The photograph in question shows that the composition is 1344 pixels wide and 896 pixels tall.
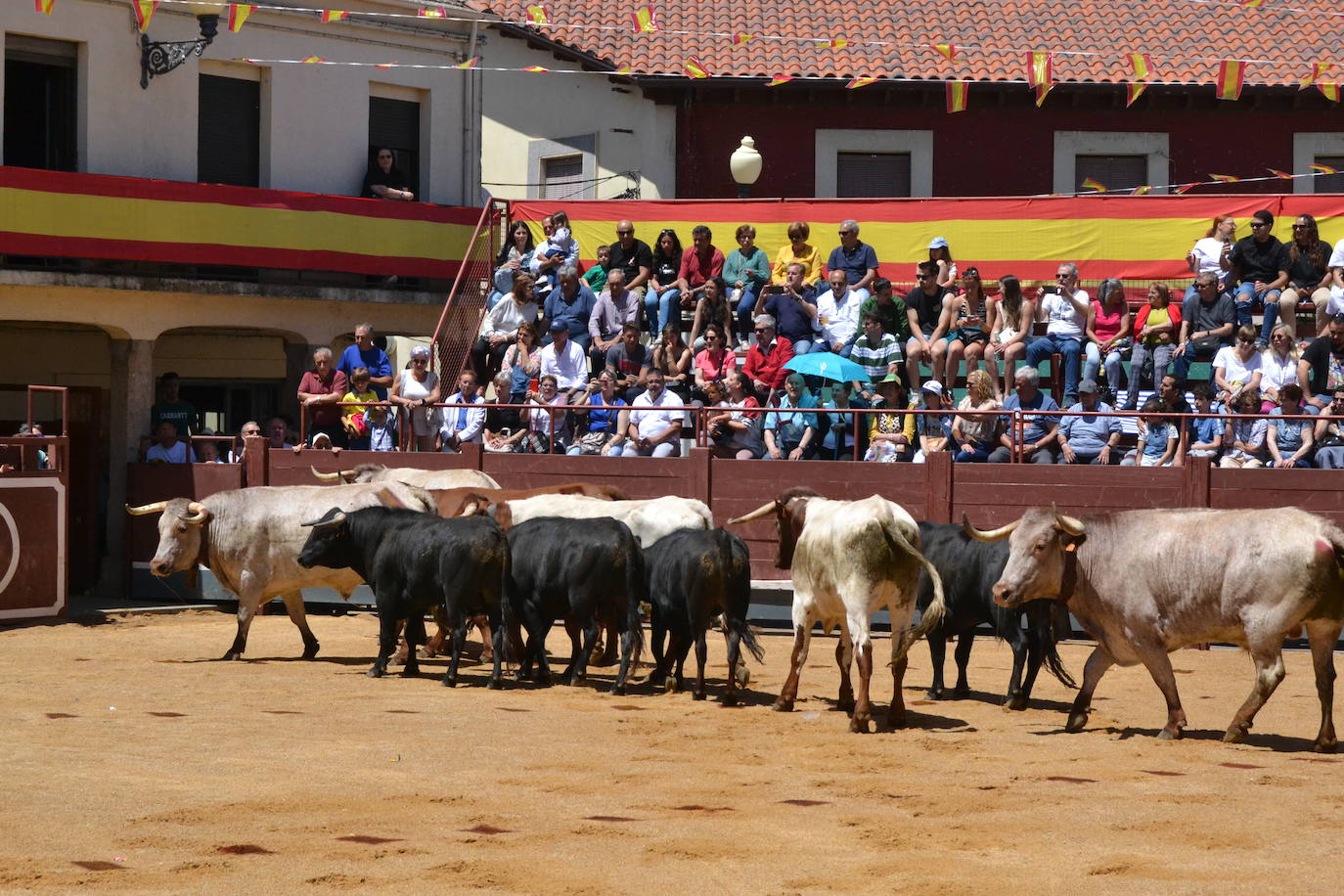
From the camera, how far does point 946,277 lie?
18938 mm

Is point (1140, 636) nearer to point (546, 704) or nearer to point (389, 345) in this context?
point (546, 704)

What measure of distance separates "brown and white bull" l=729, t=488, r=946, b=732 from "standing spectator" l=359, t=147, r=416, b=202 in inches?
533

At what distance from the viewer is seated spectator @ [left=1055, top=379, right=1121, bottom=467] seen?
16078 millimetres

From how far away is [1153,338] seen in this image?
1748 cm

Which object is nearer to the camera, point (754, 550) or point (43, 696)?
point (43, 696)

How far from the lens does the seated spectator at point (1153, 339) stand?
17.0m

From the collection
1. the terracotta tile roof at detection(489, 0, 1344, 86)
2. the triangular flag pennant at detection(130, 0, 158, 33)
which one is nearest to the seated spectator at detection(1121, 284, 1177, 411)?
the terracotta tile roof at detection(489, 0, 1344, 86)

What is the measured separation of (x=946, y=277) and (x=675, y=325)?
9.25ft

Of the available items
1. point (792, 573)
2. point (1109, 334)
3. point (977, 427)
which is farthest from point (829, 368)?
point (792, 573)

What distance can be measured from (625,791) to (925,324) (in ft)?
34.7

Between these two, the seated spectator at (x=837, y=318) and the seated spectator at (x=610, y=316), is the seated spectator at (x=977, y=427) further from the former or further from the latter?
the seated spectator at (x=610, y=316)

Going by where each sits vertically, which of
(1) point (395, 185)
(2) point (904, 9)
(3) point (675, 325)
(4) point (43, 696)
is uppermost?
(2) point (904, 9)

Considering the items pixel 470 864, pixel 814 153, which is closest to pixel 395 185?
pixel 814 153

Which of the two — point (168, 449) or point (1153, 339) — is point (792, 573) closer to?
point (1153, 339)
